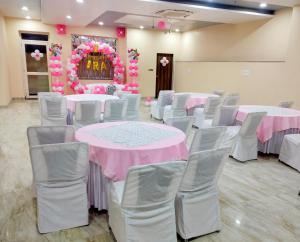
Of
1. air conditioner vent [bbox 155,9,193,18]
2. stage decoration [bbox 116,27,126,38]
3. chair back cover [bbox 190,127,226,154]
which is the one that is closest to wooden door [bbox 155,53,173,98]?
stage decoration [bbox 116,27,126,38]

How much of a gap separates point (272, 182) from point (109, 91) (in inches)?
235

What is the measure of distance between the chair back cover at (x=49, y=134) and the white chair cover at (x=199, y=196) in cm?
145

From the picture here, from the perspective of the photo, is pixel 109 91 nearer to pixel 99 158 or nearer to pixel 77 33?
pixel 77 33

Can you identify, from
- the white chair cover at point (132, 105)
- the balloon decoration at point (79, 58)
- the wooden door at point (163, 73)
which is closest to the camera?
the white chair cover at point (132, 105)

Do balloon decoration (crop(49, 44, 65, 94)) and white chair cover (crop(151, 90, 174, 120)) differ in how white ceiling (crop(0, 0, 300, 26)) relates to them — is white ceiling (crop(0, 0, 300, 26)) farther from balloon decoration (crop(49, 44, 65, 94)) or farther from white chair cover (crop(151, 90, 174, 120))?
white chair cover (crop(151, 90, 174, 120))

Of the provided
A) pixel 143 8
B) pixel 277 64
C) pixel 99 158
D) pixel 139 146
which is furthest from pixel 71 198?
pixel 277 64

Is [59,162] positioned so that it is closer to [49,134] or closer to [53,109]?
[49,134]

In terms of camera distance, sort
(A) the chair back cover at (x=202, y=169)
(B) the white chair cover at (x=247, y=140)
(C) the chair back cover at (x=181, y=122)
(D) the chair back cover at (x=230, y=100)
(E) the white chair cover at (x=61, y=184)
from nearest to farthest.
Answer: (A) the chair back cover at (x=202, y=169) < (E) the white chair cover at (x=61, y=184) < (C) the chair back cover at (x=181, y=122) < (B) the white chair cover at (x=247, y=140) < (D) the chair back cover at (x=230, y=100)

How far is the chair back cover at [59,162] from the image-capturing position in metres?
2.11

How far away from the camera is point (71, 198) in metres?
2.33

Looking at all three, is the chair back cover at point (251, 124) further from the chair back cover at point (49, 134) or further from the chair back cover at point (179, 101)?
the chair back cover at point (49, 134)

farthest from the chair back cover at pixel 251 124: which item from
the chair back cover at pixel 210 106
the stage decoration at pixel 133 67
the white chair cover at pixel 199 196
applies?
the stage decoration at pixel 133 67
